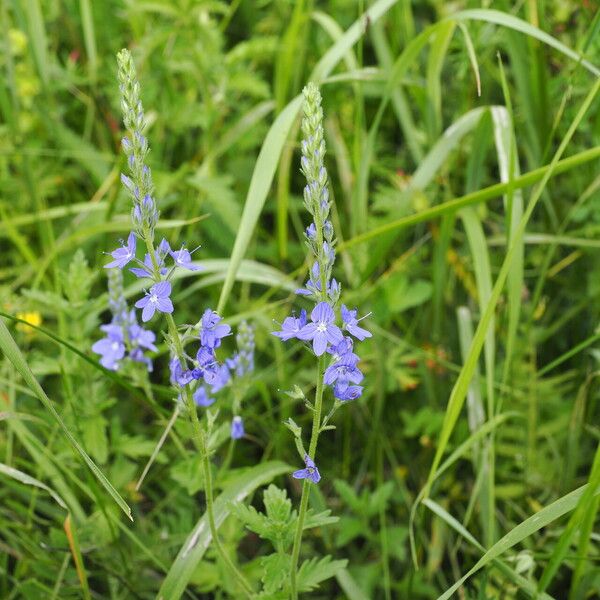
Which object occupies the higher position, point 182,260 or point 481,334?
point 182,260

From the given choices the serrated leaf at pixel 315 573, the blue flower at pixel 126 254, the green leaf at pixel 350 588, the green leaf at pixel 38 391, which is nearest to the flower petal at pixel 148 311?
the blue flower at pixel 126 254

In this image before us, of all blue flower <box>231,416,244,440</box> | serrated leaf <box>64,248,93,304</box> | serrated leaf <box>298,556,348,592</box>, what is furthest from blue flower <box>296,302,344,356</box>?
serrated leaf <box>64,248,93,304</box>

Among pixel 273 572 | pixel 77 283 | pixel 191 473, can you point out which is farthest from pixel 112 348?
pixel 273 572

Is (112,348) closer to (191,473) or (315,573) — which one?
(191,473)

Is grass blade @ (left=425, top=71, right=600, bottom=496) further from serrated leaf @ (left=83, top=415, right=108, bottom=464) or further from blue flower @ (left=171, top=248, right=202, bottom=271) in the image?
serrated leaf @ (left=83, top=415, right=108, bottom=464)

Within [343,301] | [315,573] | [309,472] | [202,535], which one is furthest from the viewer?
[343,301]

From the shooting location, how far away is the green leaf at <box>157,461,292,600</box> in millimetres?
2467

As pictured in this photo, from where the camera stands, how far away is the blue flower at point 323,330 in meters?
2.01

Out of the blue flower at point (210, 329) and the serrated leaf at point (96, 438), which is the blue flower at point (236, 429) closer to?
the serrated leaf at point (96, 438)

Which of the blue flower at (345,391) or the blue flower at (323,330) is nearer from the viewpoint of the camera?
the blue flower at (323,330)

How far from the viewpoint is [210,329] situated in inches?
88.9

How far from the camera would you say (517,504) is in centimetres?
349

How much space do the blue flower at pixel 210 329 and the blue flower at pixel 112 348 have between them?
0.74 m

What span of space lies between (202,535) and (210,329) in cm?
72
